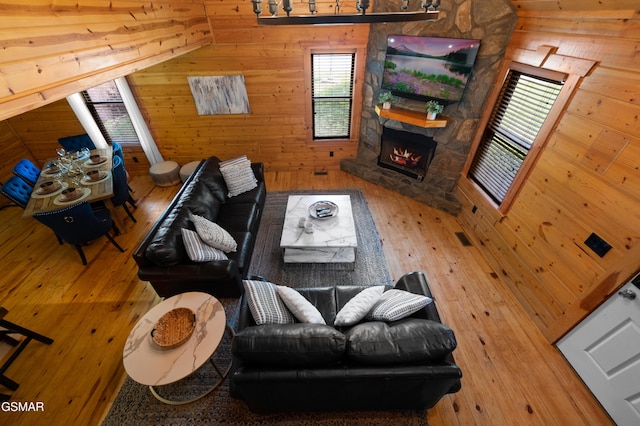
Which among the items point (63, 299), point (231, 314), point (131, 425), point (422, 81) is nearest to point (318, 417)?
point (231, 314)

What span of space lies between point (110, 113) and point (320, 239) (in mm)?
4542

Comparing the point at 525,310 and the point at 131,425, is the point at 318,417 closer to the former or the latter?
the point at 131,425

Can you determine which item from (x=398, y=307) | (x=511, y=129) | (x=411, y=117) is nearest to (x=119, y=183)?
(x=398, y=307)

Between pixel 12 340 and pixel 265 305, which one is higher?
pixel 265 305

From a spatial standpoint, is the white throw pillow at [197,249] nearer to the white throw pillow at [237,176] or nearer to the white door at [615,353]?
the white throw pillow at [237,176]

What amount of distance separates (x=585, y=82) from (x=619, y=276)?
1.65m

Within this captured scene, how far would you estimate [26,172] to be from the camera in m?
3.66

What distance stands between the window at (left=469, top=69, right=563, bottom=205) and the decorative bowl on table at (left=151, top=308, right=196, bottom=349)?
12.0 ft

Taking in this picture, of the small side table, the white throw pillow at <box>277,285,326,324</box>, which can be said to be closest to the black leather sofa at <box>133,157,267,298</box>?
the small side table

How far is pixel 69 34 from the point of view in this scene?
1.77 m

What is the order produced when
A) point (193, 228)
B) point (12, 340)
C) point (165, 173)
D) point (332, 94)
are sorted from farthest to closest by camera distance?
point (165, 173) < point (332, 94) < point (193, 228) < point (12, 340)

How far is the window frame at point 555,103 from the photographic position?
2.34 metres

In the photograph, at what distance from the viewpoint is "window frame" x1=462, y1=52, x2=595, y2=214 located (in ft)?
7.67

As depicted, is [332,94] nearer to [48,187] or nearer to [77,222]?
[77,222]
